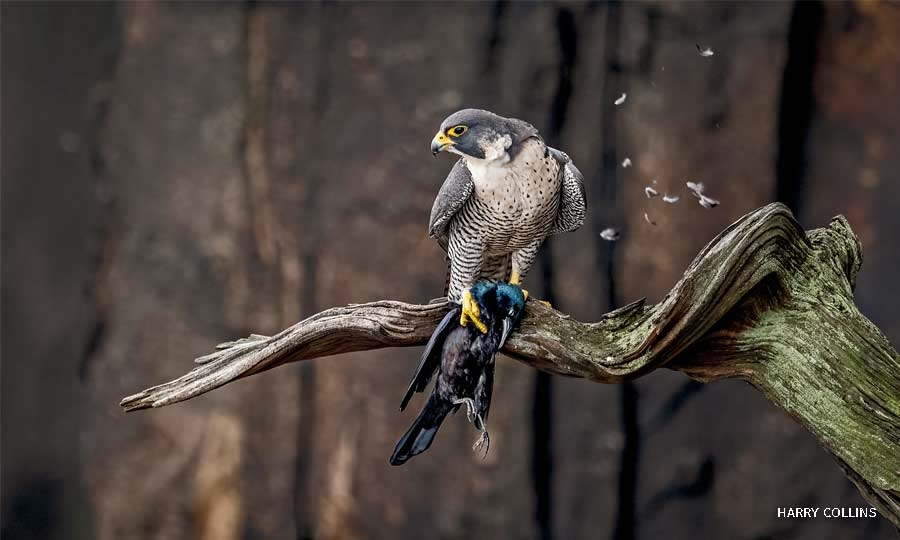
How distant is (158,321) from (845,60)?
3.63 metres

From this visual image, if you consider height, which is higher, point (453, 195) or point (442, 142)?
point (442, 142)

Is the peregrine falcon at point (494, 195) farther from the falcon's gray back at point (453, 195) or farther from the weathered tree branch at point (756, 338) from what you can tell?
the weathered tree branch at point (756, 338)

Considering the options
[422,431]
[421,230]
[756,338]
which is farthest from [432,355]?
[421,230]

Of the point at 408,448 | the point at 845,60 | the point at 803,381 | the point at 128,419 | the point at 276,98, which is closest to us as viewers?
the point at 803,381

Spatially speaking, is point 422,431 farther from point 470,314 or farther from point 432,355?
point 470,314

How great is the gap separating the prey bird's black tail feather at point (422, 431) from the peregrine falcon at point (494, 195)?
9.4 inches

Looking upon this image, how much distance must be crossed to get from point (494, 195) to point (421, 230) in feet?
6.11

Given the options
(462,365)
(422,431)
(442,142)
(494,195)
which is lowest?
(422,431)

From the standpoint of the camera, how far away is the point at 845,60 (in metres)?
4.20

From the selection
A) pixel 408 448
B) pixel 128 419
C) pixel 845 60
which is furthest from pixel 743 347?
pixel 128 419

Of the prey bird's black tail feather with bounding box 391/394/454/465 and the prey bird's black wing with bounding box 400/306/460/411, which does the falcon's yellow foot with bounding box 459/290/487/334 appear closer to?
the prey bird's black wing with bounding box 400/306/460/411

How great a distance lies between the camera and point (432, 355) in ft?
8.11

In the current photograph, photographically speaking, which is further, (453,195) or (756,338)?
(453,195)

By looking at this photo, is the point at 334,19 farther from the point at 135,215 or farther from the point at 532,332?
the point at 532,332
